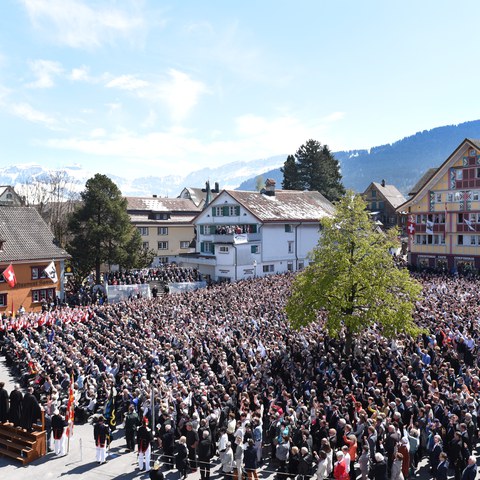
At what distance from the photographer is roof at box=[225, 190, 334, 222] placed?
50.5 meters

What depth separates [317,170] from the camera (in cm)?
8000

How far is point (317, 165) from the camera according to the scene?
79.9 metres

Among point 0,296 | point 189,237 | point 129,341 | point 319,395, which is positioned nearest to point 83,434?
point 129,341

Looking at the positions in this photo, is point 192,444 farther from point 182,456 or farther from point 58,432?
point 58,432

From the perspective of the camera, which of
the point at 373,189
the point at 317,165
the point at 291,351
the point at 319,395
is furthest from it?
the point at 373,189

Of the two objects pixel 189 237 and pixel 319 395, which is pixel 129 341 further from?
pixel 189 237

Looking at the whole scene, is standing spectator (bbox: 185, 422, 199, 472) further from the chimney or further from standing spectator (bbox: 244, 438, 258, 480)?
the chimney

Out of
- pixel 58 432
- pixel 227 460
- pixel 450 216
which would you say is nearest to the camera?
pixel 227 460

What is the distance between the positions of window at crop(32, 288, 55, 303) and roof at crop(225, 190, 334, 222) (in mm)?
21058

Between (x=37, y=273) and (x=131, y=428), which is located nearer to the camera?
(x=131, y=428)

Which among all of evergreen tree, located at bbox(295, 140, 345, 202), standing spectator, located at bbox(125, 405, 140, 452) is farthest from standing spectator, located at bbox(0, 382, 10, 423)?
evergreen tree, located at bbox(295, 140, 345, 202)

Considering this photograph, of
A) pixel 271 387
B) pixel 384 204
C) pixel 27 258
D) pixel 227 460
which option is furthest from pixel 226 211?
pixel 384 204

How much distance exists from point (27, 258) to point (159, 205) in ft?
113

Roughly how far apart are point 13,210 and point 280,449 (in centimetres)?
3568
